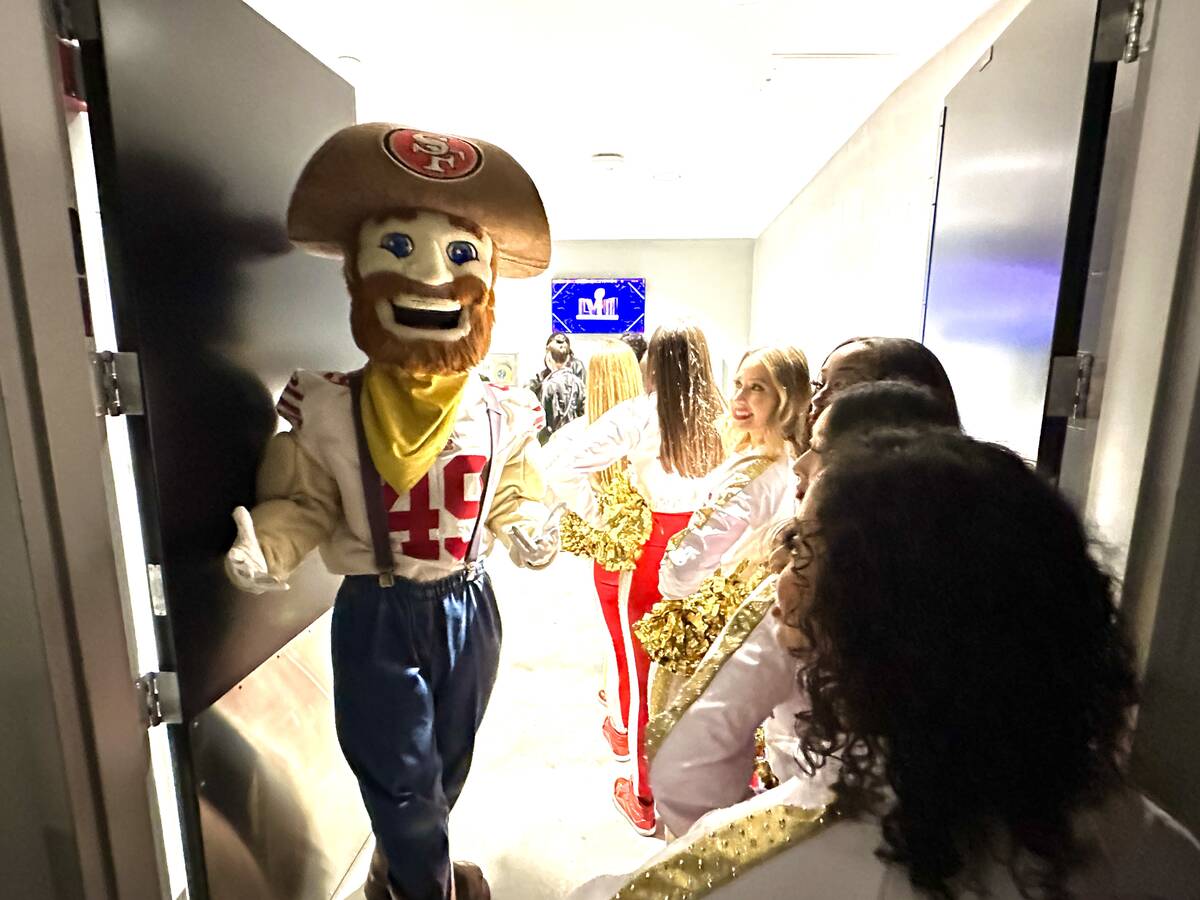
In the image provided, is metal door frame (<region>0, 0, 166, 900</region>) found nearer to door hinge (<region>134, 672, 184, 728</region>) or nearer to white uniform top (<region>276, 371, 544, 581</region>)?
door hinge (<region>134, 672, 184, 728</region>)

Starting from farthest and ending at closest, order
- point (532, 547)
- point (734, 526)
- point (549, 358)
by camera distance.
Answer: point (549, 358), point (734, 526), point (532, 547)

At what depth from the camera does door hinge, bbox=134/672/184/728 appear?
1.00m

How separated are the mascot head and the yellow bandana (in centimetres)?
3

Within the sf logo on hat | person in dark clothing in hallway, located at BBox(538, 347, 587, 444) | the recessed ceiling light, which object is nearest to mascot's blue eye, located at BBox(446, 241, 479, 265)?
the sf logo on hat

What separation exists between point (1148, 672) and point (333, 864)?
5.11 feet

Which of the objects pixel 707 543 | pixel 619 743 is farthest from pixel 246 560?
pixel 619 743

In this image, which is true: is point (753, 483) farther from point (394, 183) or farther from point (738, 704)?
point (394, 183)

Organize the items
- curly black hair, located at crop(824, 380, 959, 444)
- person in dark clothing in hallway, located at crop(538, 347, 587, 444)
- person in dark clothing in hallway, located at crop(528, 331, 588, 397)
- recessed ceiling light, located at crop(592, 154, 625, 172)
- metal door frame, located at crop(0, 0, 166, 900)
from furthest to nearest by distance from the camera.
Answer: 1. person in dark clothing in hallway, located at crop(528, 331, 588, 397)
2. person in dark clothing in hallway, located at crop(538, 347, 587, 444)
3. recessed ceiling light, located at crop(592, 154, 625, 172)
4. curly black hair, located at crop(824, 380, 959, 444)
5. metal door frame, located at crop(0, 0, 166, 900)

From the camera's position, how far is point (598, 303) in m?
6.41

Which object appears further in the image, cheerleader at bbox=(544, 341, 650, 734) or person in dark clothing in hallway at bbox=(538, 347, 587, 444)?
person in dark clothing in hallway at bbox=(538, 347, 587, 444)

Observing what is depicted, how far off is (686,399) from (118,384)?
1165 mm

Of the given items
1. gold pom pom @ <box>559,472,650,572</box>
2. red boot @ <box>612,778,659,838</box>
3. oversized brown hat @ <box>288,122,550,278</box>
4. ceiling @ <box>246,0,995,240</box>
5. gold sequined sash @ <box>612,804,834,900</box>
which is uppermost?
ceiling @ <box>246,0,995,240</box>

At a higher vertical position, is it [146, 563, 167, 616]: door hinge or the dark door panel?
the dark door panel

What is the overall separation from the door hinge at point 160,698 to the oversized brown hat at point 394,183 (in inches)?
29.1
